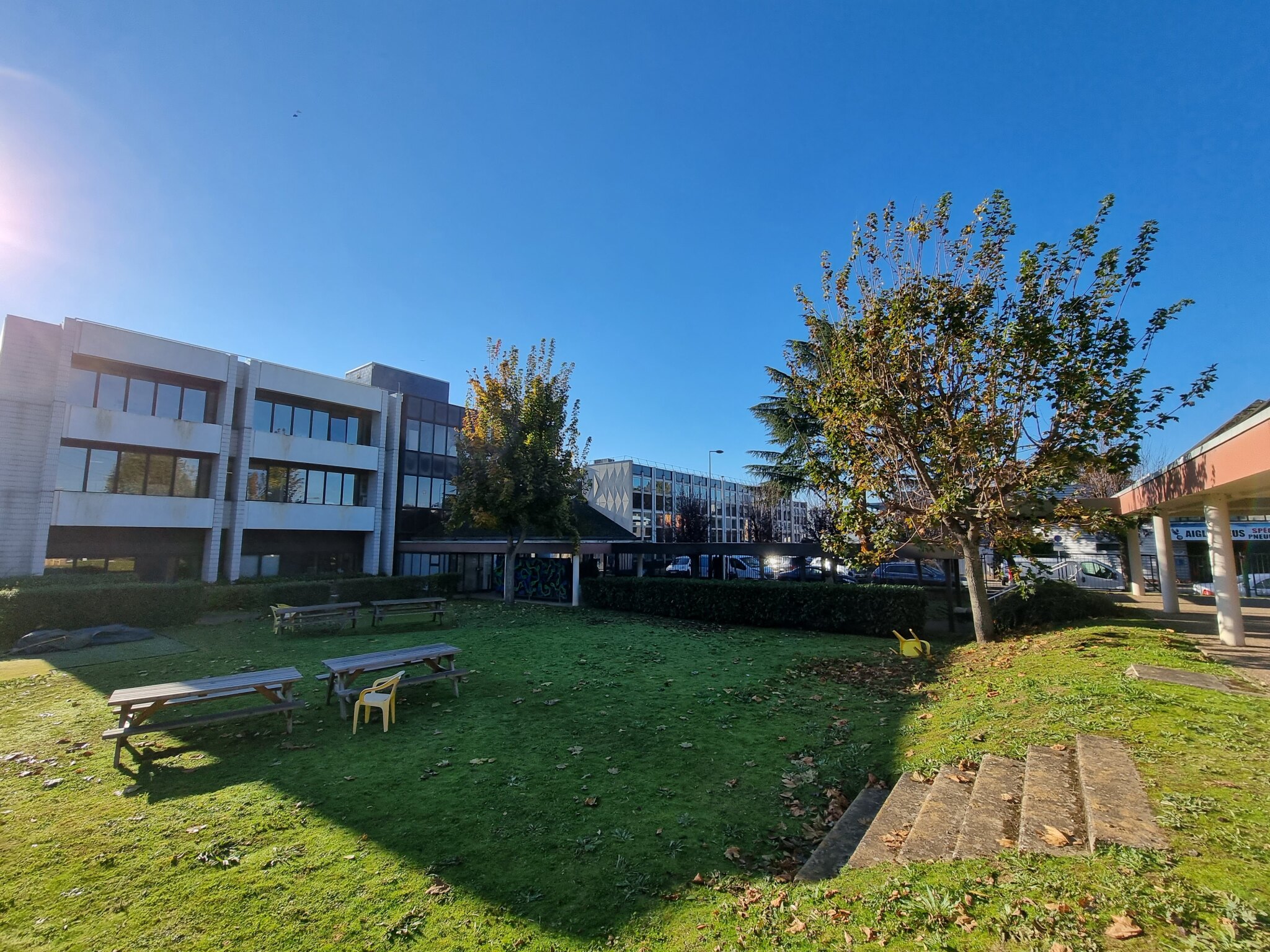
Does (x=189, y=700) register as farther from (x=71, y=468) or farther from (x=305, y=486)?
(x=305, y=486)

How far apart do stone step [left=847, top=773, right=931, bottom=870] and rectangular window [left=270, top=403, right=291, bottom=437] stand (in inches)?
1166

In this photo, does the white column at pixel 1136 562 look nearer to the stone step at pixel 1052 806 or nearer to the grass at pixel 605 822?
the grass at pixel 605 822

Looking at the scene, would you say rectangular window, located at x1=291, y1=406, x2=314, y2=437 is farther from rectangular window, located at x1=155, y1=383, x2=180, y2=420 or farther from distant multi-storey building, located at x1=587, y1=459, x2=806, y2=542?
distant multi-storey building, located at x1=587, y1=459, x2=806, y2=542

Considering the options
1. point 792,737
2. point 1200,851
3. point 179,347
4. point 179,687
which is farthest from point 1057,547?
point 179,347

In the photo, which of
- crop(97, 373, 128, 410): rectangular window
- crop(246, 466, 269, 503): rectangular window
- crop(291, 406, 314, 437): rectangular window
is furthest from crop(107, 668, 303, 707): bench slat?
crop(291, 406, 314, 437): rectangular window

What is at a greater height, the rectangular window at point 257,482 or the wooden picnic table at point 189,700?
the rectangular window at point 257,482

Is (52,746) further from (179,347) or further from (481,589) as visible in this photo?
(481,589)

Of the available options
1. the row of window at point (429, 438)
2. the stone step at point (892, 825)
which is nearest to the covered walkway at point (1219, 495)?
the stone step at point (892, 825)

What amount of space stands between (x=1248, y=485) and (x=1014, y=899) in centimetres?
1148

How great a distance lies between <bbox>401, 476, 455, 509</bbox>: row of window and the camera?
109 ft

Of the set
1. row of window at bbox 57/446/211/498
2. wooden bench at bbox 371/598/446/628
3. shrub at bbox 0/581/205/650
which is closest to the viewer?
shrub at bbox 0/581/205/650

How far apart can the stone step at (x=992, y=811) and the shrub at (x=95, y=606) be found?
67.0ft

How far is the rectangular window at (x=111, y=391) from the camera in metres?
22.5

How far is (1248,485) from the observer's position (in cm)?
1007
